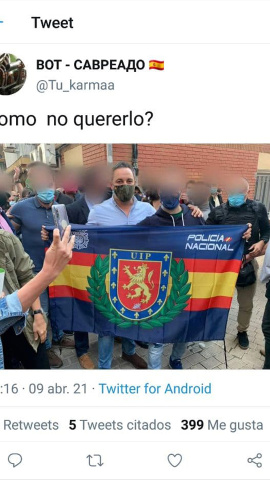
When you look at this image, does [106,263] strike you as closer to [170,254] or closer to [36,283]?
[170,254]

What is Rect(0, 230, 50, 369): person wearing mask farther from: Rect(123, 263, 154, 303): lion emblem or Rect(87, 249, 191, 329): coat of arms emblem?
Rect(123, 263, 154, 303): lion emblem

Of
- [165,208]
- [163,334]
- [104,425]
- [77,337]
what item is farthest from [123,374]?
[165,208]

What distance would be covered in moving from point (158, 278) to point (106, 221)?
66 cm

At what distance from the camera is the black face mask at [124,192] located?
6.80 feet

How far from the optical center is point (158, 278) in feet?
6.02

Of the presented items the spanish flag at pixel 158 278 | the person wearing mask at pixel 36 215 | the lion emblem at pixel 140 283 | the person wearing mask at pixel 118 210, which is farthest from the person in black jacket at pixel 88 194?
the lion emblem at pixel 140 283

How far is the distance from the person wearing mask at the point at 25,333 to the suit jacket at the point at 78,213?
44.3 inches

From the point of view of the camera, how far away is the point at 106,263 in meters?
1.88

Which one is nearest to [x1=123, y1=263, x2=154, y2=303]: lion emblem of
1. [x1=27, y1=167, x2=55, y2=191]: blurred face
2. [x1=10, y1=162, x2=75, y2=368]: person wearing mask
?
[x1=10, y1=162, x2=75, y2=368]: person wearing mask

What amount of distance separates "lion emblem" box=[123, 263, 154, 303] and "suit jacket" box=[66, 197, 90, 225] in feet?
3.28

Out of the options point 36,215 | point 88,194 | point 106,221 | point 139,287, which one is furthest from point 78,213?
point 139,287
